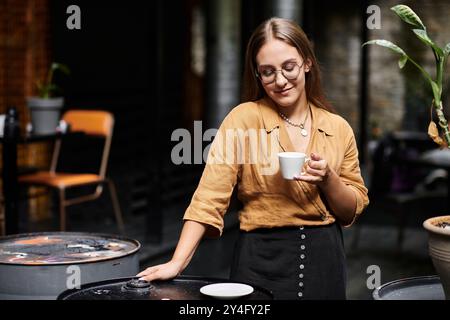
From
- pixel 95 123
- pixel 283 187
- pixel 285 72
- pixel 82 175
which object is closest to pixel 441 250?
pixel 283 187

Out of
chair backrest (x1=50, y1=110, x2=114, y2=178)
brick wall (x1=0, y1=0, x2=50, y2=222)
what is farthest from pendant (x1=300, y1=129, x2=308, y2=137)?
brick wall (x1=0, y1=0, x2=50, y2=222)

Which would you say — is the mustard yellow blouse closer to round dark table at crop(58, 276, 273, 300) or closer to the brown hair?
the brown hair

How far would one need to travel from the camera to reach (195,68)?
1377 centimetres

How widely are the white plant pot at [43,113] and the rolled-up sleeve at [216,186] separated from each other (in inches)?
154

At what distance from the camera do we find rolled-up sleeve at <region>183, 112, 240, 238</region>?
8.21 ft

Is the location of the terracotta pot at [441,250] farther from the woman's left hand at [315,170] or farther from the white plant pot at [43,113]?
the white plant pot at [43,113]

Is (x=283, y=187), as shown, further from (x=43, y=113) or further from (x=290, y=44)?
(x=43, y=113)

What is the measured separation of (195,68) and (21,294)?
11.4 meters

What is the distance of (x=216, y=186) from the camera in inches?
99.9

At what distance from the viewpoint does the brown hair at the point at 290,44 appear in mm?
2492

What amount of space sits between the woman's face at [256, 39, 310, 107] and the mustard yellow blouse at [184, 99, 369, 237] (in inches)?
5.1

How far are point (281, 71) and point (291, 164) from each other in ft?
0.97

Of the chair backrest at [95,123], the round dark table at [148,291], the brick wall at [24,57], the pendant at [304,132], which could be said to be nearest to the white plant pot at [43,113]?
the chair backrest at [95,123]

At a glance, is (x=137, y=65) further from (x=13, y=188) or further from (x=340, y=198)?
(x=340, y=198)
